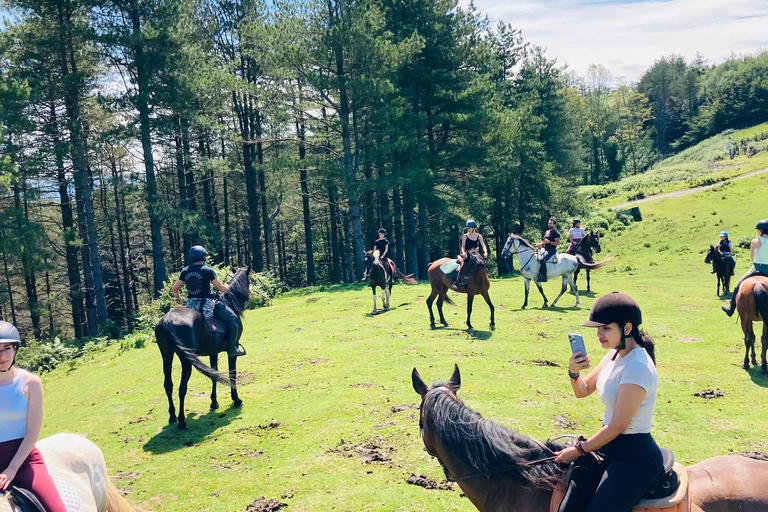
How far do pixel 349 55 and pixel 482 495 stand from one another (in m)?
24.3

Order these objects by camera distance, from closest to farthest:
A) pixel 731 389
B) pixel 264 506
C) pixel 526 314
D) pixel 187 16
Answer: pixel 264 506, pixel 731 389, pixel 526 314, pixel 187 16

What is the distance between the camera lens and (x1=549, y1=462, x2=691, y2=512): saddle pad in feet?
10.9

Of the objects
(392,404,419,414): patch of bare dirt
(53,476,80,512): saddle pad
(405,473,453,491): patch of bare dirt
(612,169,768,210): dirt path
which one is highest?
(612,169,768,210): dirt path

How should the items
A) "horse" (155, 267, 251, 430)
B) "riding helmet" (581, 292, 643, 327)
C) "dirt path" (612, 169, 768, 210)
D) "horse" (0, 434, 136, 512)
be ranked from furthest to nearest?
"dirt path" (612, 169, 768, 210), "horse" (155, 267, 251, 430), "horse" (0, 434, 136, 512), "riding helmet" (581, 292, 643, 327)

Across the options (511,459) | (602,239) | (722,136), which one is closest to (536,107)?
(602,239)

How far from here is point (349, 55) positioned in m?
24.9

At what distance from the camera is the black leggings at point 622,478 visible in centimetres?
323

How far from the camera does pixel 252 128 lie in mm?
31531

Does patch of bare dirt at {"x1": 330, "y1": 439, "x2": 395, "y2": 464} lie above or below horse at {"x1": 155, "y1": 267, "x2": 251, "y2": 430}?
below

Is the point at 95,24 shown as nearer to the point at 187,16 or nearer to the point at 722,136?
the point at 187,16

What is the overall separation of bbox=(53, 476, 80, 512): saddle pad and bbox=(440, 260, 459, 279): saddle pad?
11.6m

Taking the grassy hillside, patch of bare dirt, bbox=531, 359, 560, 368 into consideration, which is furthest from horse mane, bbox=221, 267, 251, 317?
patch of bare dirt, bbox=531, 359, 560, 368

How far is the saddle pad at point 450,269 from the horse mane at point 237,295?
20.2 feet

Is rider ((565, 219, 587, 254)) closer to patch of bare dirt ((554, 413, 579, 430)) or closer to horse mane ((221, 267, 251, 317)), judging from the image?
patch of bare dirt ((554, 413, 579, 430))
